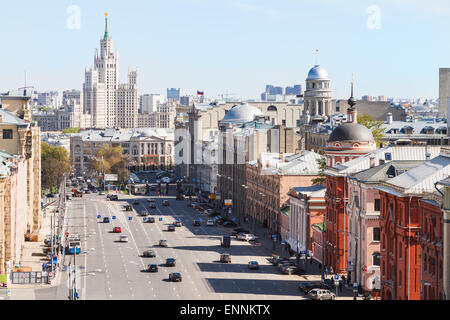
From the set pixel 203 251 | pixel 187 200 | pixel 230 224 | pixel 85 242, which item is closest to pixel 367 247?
pixel 203 251

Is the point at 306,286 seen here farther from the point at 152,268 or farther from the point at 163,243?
the point at 163,243

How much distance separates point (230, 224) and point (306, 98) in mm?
57277

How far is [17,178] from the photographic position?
97.0 meters

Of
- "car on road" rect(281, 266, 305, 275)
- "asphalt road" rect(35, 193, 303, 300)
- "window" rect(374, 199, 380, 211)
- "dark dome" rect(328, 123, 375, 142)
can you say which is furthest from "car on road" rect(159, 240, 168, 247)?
"window" rect(374, 199, 380, 211)

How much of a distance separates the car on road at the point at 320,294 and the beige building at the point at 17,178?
26337 millimetres

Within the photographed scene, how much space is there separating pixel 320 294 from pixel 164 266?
23106 millimetres

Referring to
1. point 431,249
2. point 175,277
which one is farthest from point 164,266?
point 431,249

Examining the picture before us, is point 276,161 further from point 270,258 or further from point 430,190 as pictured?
point 430,190

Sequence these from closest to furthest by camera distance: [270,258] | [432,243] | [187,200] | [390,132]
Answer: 1. [432,243]
2. [270,258]
3. [390,132]
4. [187,200]

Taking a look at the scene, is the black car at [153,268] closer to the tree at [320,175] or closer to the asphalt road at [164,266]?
the asphalt road at [164,266]

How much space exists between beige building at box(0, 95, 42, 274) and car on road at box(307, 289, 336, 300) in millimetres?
26337

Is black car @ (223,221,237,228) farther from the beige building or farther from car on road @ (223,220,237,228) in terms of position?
the beige building

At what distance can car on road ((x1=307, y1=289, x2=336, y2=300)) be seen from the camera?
242 ft

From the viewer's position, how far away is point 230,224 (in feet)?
428
